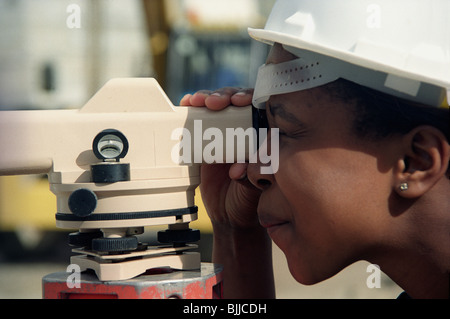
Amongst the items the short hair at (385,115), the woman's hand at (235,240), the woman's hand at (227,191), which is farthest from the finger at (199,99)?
the short hair at (385,115)

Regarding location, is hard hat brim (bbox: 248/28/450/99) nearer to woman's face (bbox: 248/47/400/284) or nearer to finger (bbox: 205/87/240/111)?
woman's face (bbox: 248/47/400/284)

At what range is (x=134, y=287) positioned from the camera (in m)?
1.88

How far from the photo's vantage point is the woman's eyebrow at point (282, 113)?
6.63ft

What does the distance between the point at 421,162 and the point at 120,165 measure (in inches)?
33.7

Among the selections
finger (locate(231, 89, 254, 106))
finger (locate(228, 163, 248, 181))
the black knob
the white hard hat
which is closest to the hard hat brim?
the white hard hat

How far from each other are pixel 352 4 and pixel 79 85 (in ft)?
74.2

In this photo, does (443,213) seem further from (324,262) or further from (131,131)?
(131,131)

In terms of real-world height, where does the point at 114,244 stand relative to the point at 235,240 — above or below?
above

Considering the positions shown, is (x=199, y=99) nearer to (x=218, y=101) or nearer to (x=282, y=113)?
(x=218, y=101)

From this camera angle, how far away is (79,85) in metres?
23.7

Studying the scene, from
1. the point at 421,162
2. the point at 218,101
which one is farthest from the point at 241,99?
the point at 421,162

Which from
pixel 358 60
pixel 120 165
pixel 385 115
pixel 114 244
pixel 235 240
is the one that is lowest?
pixel 235 240

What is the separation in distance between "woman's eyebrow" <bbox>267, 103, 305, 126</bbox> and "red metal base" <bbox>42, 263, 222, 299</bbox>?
0.52 meters
